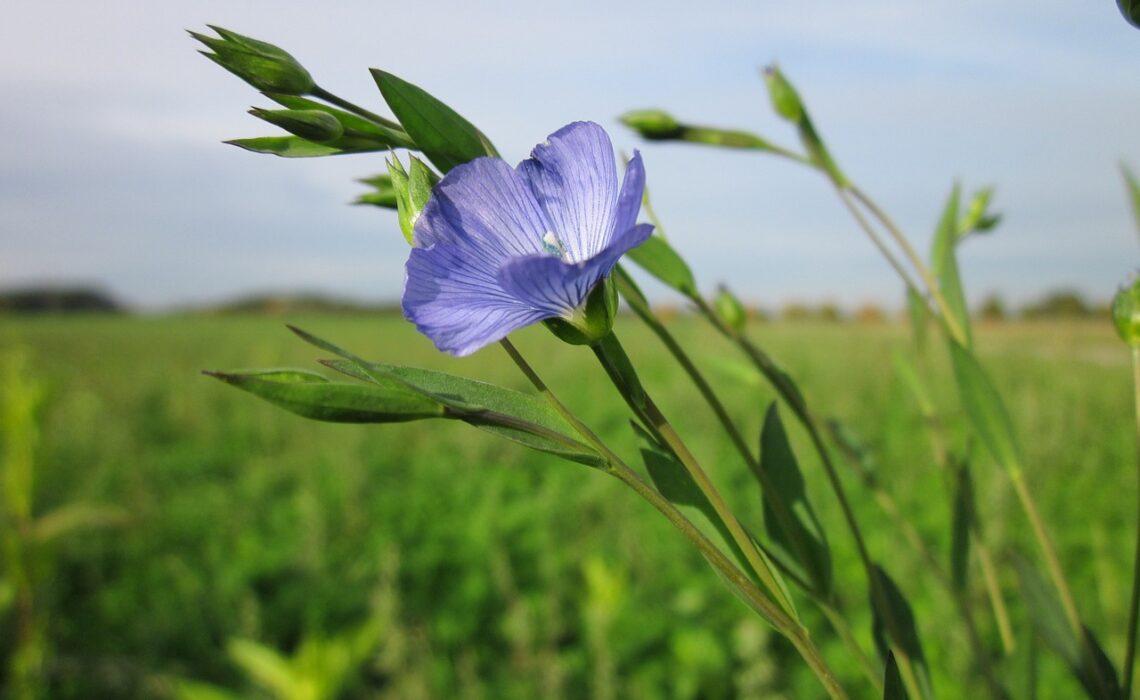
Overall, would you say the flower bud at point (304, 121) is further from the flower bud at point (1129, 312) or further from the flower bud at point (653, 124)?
the flower bud at point (1129, 312)

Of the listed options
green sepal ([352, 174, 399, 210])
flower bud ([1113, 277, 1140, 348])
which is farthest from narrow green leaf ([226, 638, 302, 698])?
flower bud ([1113, 277, 1140, 348])

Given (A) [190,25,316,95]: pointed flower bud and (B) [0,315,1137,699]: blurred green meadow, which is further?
(B) [0,315,1137,699]: blurred green meadow

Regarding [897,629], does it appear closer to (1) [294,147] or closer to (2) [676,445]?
(2) [676,445]

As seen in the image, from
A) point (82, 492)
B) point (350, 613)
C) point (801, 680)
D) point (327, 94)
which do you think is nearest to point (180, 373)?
point (82, 492)

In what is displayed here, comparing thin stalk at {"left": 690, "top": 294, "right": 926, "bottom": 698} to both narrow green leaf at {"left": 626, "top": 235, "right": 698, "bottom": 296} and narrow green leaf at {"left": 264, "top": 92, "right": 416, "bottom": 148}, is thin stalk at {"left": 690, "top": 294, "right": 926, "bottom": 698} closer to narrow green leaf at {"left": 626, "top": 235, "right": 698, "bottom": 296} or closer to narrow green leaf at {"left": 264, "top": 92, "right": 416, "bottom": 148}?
narrow green leaf at {"left": 626, "top": 235, "right": 698, "bottom": 296}

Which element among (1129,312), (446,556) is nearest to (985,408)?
A: (1129,312)

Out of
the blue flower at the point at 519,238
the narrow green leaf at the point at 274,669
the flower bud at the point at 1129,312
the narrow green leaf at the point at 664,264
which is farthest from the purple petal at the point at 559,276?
the narrow green leaf at the point at 274,669
